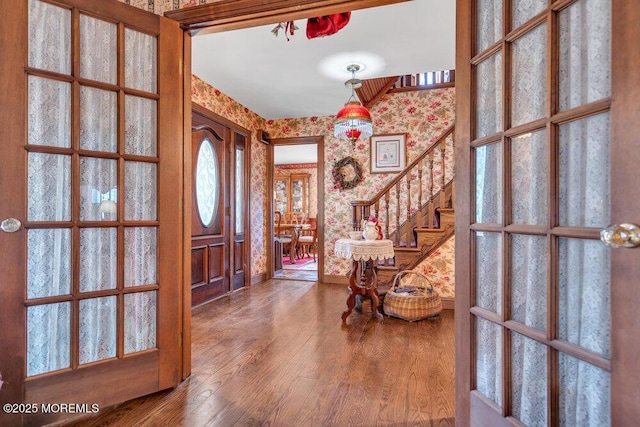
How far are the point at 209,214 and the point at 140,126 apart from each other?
2.37 m

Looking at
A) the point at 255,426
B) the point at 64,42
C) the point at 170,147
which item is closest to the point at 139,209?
the point at 170,147

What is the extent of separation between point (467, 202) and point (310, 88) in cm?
330

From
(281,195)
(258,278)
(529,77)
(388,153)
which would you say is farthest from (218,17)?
(281,195)

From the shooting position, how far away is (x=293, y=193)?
10070mm

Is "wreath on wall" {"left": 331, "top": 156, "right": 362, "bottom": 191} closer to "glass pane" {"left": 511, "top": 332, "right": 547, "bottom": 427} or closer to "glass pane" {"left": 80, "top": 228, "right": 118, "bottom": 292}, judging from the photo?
"glass pane" {"left": 80, "top": 228, "right": 118, "bottom": 292}

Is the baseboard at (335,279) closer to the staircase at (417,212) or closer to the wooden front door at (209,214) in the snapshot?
the staircase at (417,212)

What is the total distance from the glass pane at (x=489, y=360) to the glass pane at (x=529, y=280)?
126mm

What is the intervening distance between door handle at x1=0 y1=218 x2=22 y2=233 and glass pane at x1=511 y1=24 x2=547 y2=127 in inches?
79.3

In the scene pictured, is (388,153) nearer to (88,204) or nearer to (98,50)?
(98,50)

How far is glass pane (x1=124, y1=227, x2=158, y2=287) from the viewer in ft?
5.61

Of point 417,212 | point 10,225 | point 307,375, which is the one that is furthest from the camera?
point 417,212

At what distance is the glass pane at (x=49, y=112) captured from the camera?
4.88ft

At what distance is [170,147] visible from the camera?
6.02 feet

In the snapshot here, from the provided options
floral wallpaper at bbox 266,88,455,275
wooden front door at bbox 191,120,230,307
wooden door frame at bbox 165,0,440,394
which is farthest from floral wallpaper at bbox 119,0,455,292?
wooden door frame at bbox 165,0,440,394
